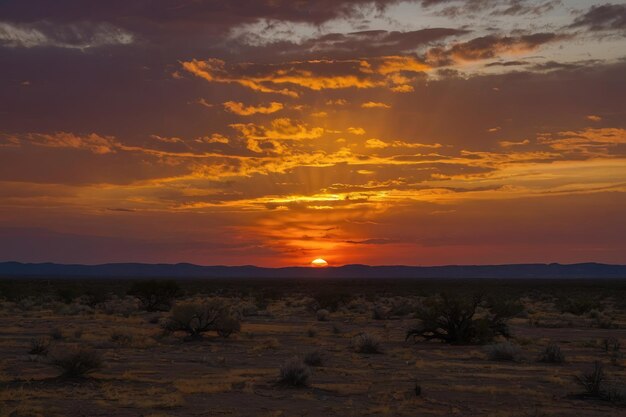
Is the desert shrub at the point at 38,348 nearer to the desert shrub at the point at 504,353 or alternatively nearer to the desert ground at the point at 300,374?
the desert ground at the point at 300,374

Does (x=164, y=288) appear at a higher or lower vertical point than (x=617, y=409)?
higher

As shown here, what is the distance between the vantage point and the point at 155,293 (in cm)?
5656

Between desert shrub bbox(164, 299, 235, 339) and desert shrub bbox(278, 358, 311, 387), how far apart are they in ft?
42.4

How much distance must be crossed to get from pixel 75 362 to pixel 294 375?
5572 millimetres

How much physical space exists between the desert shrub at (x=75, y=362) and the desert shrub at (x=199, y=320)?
1192 centimetres

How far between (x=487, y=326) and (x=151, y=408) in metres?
18.2

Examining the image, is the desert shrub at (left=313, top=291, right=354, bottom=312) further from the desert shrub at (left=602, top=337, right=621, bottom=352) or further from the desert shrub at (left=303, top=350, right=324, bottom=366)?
the desert shrub at (left=303, top=350, right=324, bottom=366)

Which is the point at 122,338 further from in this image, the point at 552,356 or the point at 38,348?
the point at 552,356

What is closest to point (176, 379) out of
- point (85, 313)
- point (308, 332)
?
point (308, 332)

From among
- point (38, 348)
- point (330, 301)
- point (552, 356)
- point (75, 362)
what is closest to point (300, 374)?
point (75, 362)

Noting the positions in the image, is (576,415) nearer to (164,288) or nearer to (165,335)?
(165,335)

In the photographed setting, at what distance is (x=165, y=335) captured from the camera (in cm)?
3108

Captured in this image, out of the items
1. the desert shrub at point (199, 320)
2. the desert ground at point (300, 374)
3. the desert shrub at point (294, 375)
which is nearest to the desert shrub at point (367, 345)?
the desert ground at point (300, 374)

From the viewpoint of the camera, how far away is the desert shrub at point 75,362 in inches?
727
